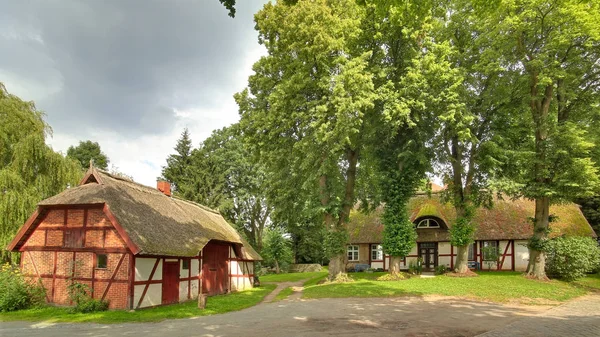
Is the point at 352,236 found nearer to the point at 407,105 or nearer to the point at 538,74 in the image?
the point at 407,105

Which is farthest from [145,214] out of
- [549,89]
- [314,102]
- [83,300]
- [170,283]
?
[549,89]

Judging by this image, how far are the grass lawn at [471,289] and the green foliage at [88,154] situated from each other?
36317 mm

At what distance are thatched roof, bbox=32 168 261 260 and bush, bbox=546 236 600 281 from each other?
70.2 feet

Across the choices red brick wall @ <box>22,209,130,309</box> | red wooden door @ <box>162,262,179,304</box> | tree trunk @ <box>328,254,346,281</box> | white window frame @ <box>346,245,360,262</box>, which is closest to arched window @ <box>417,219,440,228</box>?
white window frame @ <box>346,245,360,262</box>

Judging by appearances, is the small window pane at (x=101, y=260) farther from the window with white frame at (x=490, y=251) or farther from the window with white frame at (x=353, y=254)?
the window with white frame at (x=490, y=251)

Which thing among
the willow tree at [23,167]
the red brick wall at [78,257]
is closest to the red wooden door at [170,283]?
the red brick wall at [78,257]

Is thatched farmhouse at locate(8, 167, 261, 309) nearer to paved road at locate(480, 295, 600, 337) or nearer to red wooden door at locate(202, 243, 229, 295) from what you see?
red wooden door at locate(202, 243, 229, 295)

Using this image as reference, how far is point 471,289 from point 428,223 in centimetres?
1673

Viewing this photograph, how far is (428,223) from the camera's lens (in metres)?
38.3

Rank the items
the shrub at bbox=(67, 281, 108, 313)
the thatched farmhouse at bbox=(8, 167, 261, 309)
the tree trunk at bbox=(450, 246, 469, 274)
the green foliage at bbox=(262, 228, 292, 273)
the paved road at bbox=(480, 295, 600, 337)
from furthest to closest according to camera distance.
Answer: the green foliage at bbox=(262, 228, 292, 273) → the tree trunk at bbox=(450, 246, 469, 274) → the thatched farmhouse at bbox=(8, 167, 261, 309) → the shrub at bbox=(67, 281, 108, 313) → the paved road at bbox=(480, 295, 600, 337)

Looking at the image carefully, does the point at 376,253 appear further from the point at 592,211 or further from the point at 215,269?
the point at 592,211

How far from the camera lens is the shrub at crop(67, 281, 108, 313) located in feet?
56.2

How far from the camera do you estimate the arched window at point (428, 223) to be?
125 ft

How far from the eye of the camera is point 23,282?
18.6m
